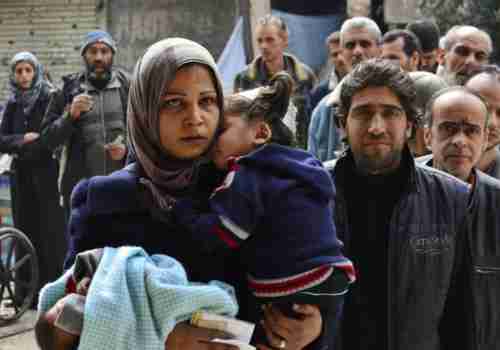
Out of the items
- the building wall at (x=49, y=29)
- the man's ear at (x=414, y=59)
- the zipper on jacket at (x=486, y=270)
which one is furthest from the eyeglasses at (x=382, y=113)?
the building wall at (x=49, y=29)

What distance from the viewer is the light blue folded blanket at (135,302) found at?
1.61 metres

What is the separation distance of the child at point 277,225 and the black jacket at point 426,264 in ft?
2.21

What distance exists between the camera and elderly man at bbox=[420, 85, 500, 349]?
2.50 m

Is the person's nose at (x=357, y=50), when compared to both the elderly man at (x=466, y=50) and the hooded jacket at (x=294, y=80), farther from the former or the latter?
the hooded jacket at (x=294, y=80)

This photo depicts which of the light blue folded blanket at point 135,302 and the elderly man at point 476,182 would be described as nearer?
the light blue folded blanket at point 135,302

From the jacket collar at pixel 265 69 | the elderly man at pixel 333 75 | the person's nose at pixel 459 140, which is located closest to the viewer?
the person's nose at pixel 459 140

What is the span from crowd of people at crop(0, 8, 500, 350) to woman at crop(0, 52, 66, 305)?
3774mm

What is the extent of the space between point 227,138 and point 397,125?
37.5 inches

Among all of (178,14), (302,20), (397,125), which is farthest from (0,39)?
(397,125)

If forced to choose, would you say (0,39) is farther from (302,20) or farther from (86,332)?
(86,332)

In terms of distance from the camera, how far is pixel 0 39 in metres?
14.2

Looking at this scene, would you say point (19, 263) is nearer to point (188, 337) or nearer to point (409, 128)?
Answer: point (409, 128)

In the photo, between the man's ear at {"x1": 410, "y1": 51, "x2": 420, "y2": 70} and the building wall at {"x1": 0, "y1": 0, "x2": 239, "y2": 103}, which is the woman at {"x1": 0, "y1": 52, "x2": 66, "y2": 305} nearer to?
the man's ear at {"x1": 410, "y1": 51, "x2": 420, "y2": 70}

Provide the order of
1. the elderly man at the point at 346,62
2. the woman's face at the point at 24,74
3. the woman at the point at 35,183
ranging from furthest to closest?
the woman's face at the point at 24,74 < the woman at the point at 35,183 < the elderly man at the point at 346,62
